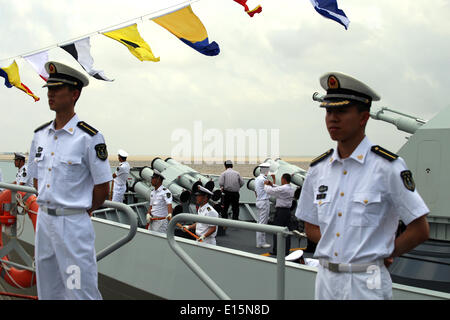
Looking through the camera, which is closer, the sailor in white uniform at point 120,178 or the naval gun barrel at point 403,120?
the naval gun barrel at point 403,120

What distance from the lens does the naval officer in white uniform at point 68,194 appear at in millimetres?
2594

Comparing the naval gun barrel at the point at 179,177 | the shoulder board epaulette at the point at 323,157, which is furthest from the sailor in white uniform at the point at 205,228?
the shoulder board epaulette at the point at 323,157

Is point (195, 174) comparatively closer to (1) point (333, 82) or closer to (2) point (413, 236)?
(1) point (333, 82)

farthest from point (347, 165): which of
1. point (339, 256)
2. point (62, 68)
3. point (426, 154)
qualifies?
point (426, 154)

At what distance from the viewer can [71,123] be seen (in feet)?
9.04

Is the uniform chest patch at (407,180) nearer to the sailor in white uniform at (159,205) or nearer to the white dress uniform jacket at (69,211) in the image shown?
the white dress uniform jacket at (69,211)

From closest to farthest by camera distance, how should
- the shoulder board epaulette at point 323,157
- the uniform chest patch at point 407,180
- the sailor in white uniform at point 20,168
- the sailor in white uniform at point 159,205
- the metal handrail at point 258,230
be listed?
the uniform chest patch at point 407,180 → the shoulder board epaulette at point 323,157 → the metal handrail at point 258,230 → the sailor in white uniform at point 159,205 → the sailor in white uniform at point 20,168

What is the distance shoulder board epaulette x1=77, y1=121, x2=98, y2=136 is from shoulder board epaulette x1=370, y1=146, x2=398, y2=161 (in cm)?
164

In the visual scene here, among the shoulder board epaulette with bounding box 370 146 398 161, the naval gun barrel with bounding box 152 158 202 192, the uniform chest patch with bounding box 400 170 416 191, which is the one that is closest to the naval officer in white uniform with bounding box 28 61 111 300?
the shoulder board epaulette with bounding box 370 146 398 161

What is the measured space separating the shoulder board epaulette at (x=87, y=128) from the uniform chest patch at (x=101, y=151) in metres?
0.08

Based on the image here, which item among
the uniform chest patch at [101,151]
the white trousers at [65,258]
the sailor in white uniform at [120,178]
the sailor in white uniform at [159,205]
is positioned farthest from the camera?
the sailor in white uniform at [120,178]

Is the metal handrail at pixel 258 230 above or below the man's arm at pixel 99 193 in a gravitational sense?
below

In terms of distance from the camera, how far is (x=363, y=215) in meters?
1.92
